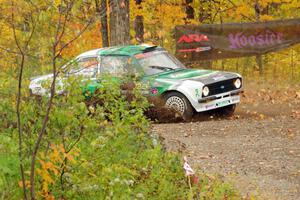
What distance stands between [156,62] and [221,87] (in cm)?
156

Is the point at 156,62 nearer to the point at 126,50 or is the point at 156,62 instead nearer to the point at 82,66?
the point at 126,50

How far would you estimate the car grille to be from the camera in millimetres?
13528

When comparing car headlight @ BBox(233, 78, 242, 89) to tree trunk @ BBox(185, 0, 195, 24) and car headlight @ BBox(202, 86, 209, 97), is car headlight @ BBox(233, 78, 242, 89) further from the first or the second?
tree trunk @ BBox(185, 0, 195, 24)

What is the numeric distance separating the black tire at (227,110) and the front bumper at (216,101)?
537 millimetres

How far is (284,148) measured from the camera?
1034 cm

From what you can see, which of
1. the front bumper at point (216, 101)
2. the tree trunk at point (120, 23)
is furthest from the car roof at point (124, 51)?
the tree trunk at point (120, 23)

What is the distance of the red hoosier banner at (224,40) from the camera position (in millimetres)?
19719

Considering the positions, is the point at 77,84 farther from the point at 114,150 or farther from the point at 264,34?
the point at 264,34

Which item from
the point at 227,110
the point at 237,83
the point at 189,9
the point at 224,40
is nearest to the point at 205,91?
the point at 237,83

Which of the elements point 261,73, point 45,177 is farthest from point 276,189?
point 261,73

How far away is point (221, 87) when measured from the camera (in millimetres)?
13688

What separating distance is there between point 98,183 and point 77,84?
85cm

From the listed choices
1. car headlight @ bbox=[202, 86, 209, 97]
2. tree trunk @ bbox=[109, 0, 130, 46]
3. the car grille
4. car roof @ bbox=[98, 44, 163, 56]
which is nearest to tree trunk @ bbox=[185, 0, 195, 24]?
tree trunk @ bbox=[109, 0, 130, 46]

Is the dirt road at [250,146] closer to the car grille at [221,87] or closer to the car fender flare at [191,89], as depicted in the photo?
the car fender flare at [191,89]
